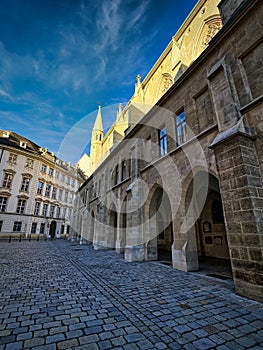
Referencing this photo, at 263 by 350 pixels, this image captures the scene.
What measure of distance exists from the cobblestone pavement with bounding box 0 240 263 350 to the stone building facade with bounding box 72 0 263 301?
1.27 metres

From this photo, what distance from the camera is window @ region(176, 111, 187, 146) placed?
346 inches

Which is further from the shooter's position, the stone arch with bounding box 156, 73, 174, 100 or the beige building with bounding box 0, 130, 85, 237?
the beige building with bounding box 0, 130, 85, 237

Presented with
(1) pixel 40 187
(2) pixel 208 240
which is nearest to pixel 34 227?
(1) pixel 40 187

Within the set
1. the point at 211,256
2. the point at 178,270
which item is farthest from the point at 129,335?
the point at 211,256

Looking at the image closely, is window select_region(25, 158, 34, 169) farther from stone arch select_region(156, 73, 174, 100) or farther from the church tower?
stone arch select_region(156, 73, 174, 100)

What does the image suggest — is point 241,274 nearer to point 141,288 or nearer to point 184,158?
point 141,288

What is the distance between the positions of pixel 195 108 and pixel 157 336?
795 cm

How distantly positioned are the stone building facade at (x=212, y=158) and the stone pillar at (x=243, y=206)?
22 millimetres

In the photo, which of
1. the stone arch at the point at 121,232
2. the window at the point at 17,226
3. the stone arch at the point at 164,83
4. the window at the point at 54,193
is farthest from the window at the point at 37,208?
the stone arch at the point at 164,83

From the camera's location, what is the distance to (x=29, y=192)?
31.3m

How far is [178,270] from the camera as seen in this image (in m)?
7.45

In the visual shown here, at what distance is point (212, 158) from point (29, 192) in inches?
1270

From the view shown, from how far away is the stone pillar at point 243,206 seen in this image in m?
4.37

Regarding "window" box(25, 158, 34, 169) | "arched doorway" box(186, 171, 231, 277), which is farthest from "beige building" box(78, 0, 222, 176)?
"window" box(25, 158, 34, 169)
